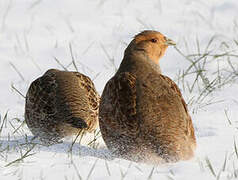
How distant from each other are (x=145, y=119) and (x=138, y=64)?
2.00 ft

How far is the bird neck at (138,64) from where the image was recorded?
197 inches

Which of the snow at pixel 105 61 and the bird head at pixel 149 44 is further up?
the bird head at pixel 149 44

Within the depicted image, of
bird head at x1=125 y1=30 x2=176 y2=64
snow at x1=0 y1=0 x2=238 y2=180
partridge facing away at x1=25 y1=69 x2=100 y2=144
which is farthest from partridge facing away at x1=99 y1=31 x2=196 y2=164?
partridge facing away at x1=25 y1=69 x2=100 y2=144

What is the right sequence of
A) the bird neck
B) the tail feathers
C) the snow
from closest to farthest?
the snow, the bird neck, the tail feathers

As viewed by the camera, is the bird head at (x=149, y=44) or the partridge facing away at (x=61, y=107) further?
the partridge facing away at (x=61, y=107)

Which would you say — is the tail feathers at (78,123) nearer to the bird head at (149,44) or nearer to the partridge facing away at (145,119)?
the partridge facing away at (145,119)

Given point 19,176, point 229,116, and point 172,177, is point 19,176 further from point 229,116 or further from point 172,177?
point 229,116

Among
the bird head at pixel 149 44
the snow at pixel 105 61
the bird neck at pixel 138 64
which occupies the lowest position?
the snow at pixel 105 61

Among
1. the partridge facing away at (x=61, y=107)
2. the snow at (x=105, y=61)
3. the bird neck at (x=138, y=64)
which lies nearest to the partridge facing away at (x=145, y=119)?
the bird neck at (x=138, y=64)

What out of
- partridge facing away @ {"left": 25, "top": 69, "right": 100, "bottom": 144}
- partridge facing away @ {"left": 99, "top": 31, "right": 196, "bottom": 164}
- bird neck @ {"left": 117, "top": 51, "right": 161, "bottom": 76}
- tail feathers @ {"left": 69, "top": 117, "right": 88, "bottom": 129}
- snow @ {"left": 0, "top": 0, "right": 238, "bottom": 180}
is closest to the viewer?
snow @ {"left": 0, "top": 0, "right": 238, "bottom": 180}

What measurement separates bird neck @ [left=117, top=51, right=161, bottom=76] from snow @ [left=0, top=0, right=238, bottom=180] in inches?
25.9

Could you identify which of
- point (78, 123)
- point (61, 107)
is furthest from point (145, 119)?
point (61, 107)

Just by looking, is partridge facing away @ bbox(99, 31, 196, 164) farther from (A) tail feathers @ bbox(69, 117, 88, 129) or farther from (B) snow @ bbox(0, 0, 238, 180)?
(A) tail feathers @ bbox(69, 117, 88, 129)

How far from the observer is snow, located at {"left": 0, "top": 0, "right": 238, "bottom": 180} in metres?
4.33
